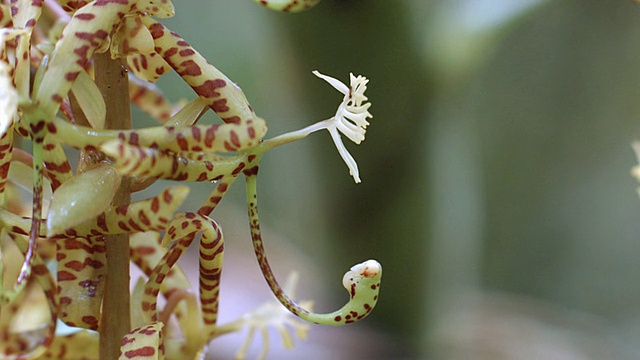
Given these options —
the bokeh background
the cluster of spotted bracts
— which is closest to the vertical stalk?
the cluster of spotted bracts

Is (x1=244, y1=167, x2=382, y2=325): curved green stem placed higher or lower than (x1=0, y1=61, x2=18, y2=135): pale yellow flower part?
lower

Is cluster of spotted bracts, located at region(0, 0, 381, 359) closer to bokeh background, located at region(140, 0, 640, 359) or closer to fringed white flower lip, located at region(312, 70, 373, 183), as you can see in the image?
fringed white flower lip, located at region(312, 70, 373, 183)

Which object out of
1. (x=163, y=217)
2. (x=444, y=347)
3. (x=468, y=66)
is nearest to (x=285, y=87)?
(x=468, y=66)

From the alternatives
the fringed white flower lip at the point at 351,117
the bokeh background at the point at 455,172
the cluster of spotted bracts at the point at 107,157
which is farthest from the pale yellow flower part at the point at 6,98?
the bokeh background at the point at 455,172

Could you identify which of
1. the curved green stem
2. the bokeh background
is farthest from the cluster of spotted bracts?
the bokeh background

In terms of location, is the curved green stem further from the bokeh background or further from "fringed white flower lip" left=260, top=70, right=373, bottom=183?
the bokeh background

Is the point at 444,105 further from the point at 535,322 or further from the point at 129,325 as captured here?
the point at 129,325

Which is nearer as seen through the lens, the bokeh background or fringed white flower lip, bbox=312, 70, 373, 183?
fringed white flower lip, bbox=312, 70, 373, 183
